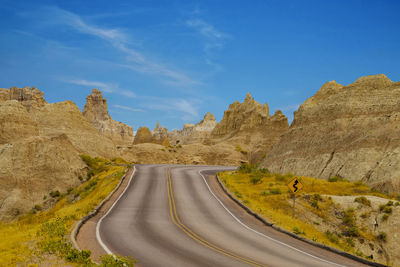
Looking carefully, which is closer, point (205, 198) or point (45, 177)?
point (205, 198)

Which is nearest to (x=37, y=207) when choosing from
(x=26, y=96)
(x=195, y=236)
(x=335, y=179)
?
(x=195, y=236)

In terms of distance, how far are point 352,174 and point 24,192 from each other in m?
32.0

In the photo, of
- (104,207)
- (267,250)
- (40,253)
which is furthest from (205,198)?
(40,253)

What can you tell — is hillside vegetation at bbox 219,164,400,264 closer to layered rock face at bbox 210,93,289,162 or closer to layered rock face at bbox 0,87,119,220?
layered rock face at bbox 0,87,119,220

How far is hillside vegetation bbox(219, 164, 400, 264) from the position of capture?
782 inches

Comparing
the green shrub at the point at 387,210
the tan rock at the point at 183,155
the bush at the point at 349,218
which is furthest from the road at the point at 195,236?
the tan rock at the point at 183,155

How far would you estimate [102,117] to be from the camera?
525 ft

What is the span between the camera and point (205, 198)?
26.5 meters

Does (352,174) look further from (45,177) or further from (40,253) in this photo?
(45,177)

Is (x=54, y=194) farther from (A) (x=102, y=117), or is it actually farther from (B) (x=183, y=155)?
(A) (x=102, y=117)

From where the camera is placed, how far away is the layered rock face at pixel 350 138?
2977 cm

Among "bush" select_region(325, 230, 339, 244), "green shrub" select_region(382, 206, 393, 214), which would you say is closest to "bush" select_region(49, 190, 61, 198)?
"bush" select_region(325, 230, 339, 244)

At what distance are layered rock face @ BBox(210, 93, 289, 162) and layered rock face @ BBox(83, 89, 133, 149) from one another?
64.3 m

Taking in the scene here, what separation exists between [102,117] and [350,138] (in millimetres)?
140303
